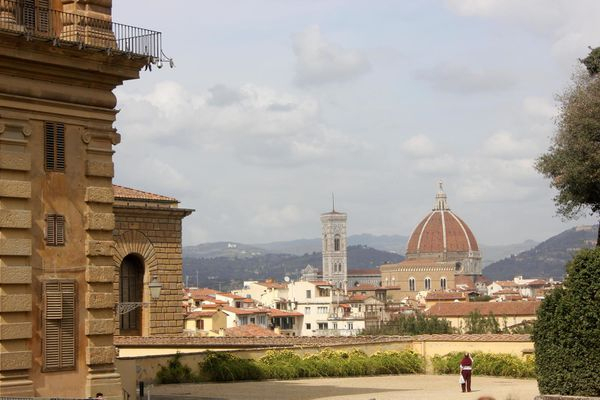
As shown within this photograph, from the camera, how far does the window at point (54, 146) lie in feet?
65.1

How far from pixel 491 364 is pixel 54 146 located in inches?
689

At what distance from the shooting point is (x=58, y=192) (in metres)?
19.9

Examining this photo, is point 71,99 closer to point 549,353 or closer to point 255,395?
point 255,395

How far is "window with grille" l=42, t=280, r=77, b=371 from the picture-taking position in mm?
19609

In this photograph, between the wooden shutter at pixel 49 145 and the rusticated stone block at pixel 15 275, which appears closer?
the rusticated stone block at pixel 15 275

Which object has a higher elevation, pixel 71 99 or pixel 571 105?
pixel 571 105

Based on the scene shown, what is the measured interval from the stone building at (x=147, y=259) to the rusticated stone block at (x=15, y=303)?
19032 millimetres

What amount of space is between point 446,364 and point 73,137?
56.5 feet

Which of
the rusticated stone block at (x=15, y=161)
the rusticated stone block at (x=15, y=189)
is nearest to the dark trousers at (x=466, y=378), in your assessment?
the rusticated stone block at (x=15, y=189)

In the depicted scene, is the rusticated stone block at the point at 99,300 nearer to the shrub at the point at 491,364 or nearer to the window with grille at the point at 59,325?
the window with grille at the point at 59,325

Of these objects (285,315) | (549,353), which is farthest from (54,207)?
(285,315)

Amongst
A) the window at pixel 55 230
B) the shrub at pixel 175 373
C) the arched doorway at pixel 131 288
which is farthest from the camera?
the arched doorway at pixel 131 288

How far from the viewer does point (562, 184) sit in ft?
110

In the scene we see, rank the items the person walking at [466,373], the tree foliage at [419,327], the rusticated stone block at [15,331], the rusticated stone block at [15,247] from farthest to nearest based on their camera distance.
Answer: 1. the tree foliage at [419,327]
2. the person walking at [466,373]
3. the rusticated stone block at [15,247]
4. the rusticated stone block at [15,331]
